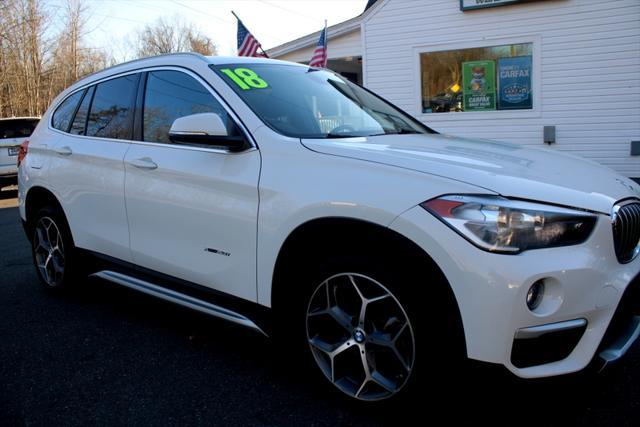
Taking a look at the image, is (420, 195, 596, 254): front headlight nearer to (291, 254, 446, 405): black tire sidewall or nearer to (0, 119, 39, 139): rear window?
(291, 254, 446, 405): black tire sidewall

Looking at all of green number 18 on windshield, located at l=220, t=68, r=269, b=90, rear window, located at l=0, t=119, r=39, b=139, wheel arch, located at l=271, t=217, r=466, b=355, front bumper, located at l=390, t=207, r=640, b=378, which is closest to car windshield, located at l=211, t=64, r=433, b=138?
green number 18 on windshield, located at l=220, t=68, r=269, b=90

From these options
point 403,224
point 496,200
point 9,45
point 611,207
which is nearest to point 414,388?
point 403,224

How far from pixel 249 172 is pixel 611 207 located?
5.45ft

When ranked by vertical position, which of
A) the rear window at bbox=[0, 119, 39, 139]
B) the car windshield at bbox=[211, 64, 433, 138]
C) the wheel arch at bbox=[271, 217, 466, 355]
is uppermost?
the rear window at bbox=[0, 119, 39, 139]

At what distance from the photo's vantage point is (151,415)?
2.68m

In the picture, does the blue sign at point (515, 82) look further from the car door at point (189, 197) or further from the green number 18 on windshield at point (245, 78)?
the car door at point (189, 197)

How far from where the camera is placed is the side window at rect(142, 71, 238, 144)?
10.7 feet

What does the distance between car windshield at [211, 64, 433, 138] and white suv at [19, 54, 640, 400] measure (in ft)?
0.05

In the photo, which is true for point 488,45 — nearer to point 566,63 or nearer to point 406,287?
point 566,63

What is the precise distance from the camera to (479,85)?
11.2 metres

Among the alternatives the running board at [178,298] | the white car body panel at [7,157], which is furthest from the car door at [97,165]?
the white car body panel at [7,157]

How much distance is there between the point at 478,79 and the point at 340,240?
9584 mm

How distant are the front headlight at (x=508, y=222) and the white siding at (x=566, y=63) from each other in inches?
368

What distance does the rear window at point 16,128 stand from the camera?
12.4m
